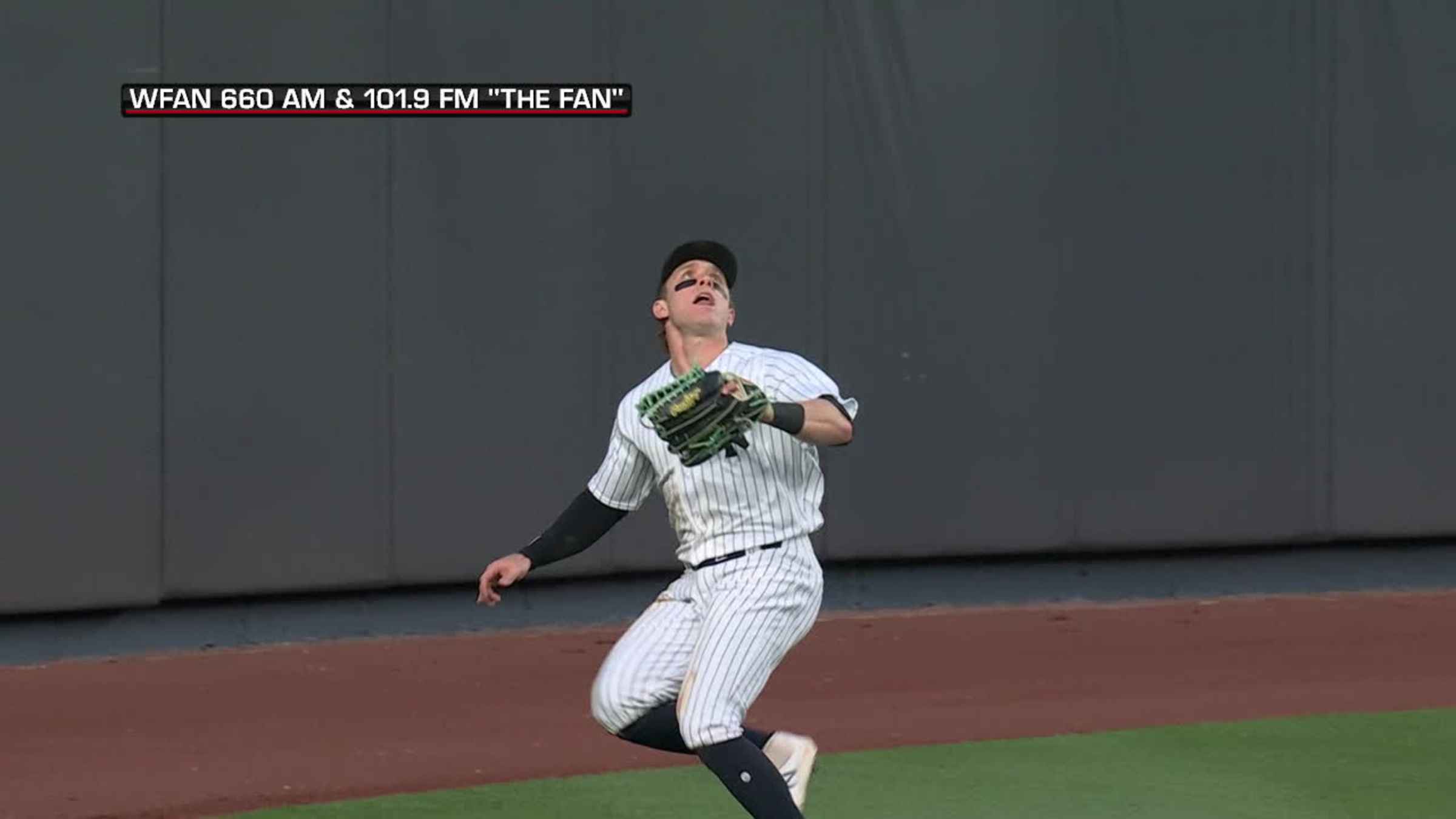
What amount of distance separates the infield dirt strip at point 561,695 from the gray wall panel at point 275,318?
0.48m

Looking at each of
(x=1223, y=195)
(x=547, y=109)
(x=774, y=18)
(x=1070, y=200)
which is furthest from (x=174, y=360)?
(x=1223, y=195)

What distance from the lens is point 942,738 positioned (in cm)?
826

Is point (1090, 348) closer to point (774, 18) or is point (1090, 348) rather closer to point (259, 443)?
point (774, 18)

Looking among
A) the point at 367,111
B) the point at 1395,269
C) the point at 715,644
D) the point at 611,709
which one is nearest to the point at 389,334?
the point at 367,111

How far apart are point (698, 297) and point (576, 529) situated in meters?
0.77

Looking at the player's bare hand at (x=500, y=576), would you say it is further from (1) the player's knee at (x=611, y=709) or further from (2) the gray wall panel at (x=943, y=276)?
(2) the gray wall panel at (x=943, y=276)

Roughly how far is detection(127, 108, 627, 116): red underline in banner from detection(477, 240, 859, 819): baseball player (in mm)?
3884

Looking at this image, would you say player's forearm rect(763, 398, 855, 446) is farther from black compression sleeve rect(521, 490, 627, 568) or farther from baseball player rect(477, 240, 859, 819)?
black compression sleeve rect(521, 490, 627, 568)

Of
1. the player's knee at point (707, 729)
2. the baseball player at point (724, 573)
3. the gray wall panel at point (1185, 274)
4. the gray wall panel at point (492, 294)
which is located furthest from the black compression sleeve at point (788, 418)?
the gray wall panel at point (1185, 274)

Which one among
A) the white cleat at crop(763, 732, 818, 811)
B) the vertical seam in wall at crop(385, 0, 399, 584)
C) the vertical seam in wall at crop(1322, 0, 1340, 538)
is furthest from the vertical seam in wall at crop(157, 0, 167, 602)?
the vertical seam in wall at crop(1322, 0, 1340, 538)

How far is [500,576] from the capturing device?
6051 mm

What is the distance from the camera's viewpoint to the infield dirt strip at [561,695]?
7.71 m

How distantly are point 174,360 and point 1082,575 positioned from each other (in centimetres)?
450

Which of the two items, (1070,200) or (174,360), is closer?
(174,360)
